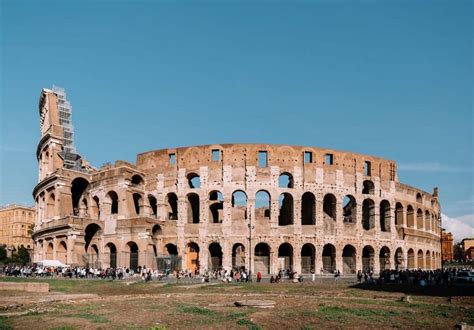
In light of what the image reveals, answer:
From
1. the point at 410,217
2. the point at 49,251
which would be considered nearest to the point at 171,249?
the point at 49,251

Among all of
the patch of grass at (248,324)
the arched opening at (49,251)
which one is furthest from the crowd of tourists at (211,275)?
the patch of grass at (248,324)

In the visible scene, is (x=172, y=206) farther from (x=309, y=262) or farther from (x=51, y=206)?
(x=309, y=262)

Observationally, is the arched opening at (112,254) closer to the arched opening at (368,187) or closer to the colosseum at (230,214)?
the colosseum at (230,214)

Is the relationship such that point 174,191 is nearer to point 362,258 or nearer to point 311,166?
point 311,166

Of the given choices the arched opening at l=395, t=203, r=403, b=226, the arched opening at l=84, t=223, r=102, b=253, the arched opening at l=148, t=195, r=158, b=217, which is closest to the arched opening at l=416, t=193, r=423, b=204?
the arched opening at l=395, t=203, r=403, b=226

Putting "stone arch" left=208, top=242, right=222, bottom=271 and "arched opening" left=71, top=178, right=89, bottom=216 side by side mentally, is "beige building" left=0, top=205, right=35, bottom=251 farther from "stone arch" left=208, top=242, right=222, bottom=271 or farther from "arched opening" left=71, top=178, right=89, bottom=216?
"stone arch" left=208, top=242, right=222, bottom=271

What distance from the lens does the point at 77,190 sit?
178 feet

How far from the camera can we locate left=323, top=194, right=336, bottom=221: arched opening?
47.2 metres

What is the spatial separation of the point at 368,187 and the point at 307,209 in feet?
22.0

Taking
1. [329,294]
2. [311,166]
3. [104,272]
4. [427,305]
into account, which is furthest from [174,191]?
[427,305]

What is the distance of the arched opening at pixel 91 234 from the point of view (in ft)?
157

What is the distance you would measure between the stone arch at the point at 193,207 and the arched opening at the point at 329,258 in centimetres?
1258

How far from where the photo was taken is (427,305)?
67.1ft

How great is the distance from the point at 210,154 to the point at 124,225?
992 centimetres
